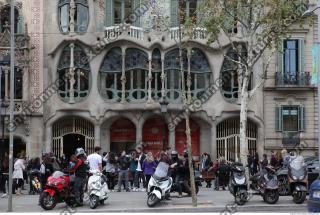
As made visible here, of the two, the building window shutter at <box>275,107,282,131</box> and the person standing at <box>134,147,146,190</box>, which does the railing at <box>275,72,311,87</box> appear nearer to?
the building window shutter at <box>275,107,282,131</box>

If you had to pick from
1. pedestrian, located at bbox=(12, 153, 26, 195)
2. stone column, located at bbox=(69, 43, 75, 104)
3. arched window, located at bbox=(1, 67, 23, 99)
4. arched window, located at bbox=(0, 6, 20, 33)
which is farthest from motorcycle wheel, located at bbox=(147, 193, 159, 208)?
arched window, located at bbox=(0, 6, 20, 33)

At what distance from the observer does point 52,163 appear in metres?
23.3

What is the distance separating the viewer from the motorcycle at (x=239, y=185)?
61.6ft

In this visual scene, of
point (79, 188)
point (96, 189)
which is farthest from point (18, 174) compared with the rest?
point (96, 189)

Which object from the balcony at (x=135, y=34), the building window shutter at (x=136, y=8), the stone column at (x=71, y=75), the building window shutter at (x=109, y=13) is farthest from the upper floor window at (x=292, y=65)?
the stone column at (x=71, y=75)

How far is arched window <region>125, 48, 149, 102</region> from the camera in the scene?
34.4 metres

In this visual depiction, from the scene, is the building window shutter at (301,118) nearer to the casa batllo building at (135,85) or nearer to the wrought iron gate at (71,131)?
the casa batllo building at (135,85)

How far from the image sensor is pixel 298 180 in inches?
754

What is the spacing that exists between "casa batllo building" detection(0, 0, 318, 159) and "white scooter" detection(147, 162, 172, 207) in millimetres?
14904

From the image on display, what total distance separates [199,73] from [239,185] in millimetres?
16669

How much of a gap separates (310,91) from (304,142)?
2963mm

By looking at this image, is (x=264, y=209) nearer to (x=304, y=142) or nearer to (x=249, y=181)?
(x=249, y=181)

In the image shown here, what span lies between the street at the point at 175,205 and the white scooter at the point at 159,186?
25 centimetres

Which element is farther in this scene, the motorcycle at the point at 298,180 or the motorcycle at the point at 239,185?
the motorcycle at the point at 298,180
